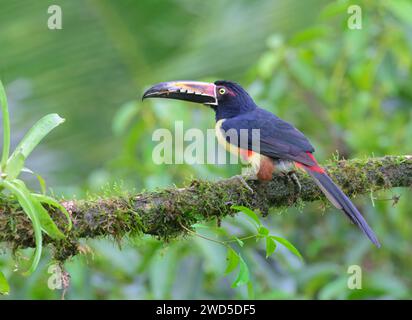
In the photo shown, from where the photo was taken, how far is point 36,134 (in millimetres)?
3324

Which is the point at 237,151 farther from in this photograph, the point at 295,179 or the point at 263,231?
the point at 263,231

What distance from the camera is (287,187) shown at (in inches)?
163

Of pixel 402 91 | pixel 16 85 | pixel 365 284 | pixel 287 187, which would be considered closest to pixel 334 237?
pixel 365 284

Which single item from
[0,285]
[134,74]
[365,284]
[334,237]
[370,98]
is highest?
[134,74]

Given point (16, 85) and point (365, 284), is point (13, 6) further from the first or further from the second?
point (365, 284)

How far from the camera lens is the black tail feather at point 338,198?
13.1 ft

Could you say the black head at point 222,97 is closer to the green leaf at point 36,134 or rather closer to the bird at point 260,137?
the bird at point 260,137

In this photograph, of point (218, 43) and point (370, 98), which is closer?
point (370, 98)

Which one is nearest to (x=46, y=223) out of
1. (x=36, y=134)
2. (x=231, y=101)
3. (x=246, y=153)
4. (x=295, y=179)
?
(x=36, y=134)

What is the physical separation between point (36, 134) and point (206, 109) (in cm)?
276

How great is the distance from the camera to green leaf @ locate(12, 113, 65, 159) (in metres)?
3.28

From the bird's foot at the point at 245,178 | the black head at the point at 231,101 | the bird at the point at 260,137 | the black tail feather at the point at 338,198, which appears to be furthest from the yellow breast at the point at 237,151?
the black tail feather at the point at 338,198
